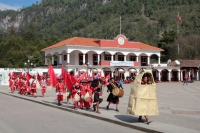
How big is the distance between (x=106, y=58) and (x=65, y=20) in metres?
132

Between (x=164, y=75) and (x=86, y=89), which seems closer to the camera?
(x=86, y=89)

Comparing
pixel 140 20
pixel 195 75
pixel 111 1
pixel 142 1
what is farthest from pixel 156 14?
pixel 195 75

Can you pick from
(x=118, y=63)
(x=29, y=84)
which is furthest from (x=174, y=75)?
(x=29, y=84)

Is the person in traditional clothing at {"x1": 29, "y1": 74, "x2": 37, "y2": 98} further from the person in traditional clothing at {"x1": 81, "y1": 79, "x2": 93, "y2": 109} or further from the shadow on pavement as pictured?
the shadow on pavement

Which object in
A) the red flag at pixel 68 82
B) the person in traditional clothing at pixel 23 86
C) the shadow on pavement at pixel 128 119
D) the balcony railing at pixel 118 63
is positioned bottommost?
the shadow on pavement at pixel 128 119

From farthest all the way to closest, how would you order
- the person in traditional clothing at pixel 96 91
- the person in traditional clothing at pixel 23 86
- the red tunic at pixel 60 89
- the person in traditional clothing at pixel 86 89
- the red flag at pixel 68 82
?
the person in traditional clothing at pixel 23 86 → the red tunic at pixel 60 89 → the red flag at pixel 68 82 → the person in traditional clothing at pixel 86 89 → the person in traditional clothing at pixel 96 91

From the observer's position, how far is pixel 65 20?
590 ft

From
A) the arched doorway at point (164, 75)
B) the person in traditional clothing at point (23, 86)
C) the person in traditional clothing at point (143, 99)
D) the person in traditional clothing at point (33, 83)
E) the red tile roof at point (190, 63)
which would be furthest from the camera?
the red tile roof at point (190, 63)

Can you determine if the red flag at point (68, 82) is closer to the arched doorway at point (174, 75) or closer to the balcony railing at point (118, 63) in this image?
the balcony railing at point (118, 63)

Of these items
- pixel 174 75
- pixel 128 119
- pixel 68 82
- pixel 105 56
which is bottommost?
pixel 128 119

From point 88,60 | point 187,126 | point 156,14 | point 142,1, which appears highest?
point 142,1

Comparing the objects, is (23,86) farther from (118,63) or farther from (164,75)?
(164,75)

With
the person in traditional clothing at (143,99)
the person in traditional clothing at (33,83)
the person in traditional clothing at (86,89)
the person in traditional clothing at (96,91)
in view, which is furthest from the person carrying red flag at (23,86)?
the person in traditional clothing at (143,99)

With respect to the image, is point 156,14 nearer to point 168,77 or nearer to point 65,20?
point 65,20
